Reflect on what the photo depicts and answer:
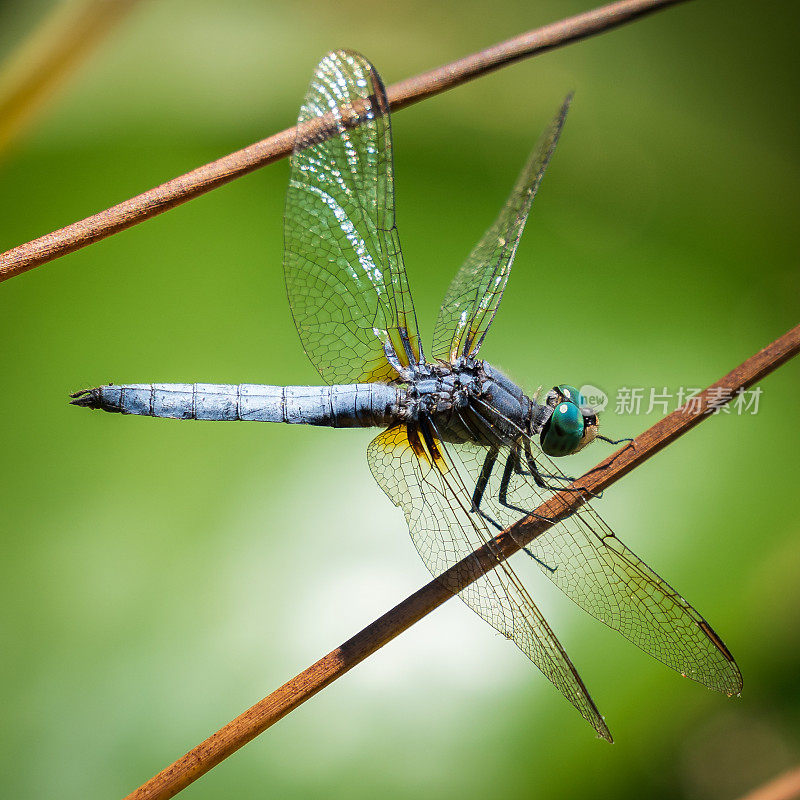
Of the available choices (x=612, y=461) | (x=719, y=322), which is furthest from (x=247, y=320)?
(x=719, y=322)

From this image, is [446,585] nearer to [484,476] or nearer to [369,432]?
[484,476]

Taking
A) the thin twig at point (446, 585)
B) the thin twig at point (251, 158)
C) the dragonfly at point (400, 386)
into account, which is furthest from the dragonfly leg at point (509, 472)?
the thin twig at point (251, 158)

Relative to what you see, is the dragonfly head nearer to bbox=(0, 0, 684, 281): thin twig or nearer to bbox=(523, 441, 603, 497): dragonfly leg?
bbox=(523, 441, 603, 497): dragonfly leg

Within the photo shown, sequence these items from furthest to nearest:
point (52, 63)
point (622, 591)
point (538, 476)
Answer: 1. point (52, 63)
2. point (538, 476)
3. point (622, 591)

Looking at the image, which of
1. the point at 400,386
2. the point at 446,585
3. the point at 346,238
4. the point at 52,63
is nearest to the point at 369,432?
the point at 400,386

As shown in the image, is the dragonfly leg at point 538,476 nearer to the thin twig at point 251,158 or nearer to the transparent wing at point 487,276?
the transparent wing at point 487,276

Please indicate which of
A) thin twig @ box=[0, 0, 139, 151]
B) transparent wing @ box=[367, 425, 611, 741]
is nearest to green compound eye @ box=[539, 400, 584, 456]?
transparent wing @ box=[367, 425, 611, 741]
